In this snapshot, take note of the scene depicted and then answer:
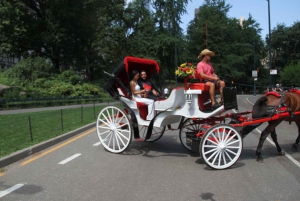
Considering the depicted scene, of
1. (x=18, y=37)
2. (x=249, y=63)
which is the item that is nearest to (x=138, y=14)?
(x=18, y=37)

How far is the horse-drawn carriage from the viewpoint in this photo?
6234 millimetres

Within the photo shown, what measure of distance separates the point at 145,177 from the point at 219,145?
5.39ft

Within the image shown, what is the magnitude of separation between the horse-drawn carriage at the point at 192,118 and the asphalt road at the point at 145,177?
1.26 ft

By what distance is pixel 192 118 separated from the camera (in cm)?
704

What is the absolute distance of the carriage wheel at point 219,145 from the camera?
6.12 meters

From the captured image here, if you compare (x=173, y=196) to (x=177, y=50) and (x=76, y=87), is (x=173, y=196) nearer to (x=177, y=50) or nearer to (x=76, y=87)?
(x=76, y=87)

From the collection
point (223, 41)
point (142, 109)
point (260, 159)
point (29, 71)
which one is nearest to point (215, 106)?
point (260, 159)

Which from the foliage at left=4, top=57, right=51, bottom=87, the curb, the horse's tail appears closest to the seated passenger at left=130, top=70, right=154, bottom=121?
the horse's tail

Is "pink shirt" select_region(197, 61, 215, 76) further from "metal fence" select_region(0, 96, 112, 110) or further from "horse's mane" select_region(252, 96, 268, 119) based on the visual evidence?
"metal fence" select_region(0, 96, 112, 110)

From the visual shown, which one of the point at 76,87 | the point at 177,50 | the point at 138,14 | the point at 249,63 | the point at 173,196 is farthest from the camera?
the point at 249,63

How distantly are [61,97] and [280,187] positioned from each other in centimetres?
2692

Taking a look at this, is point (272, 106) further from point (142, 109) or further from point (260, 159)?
point (142, 109)

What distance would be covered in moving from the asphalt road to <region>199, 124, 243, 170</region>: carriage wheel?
19 cm

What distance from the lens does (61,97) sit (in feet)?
97.3
